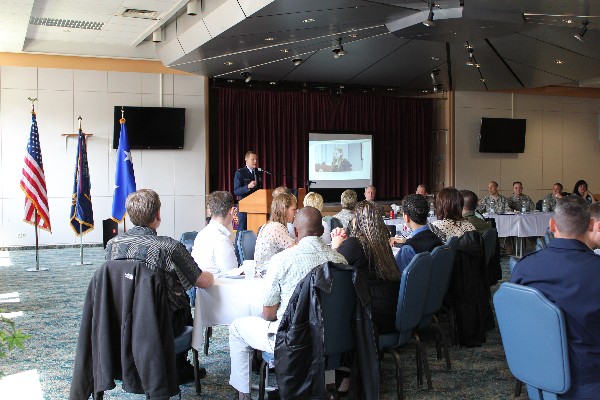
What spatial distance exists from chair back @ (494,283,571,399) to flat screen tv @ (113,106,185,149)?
433 inches

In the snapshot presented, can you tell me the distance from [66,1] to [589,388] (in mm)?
9273

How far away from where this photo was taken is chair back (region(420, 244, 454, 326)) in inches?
175

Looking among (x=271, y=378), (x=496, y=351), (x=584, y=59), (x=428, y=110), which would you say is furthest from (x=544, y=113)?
(x=271, y=378)


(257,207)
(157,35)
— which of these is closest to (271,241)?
(257,207)

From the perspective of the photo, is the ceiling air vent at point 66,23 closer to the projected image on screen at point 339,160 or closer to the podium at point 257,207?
the podium at point 257,207

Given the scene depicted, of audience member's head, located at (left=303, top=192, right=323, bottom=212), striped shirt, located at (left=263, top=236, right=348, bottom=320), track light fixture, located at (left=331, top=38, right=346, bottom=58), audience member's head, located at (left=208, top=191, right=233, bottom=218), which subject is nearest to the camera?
striped shirt, located at (left=263, top=236, right=348, bottom=320)

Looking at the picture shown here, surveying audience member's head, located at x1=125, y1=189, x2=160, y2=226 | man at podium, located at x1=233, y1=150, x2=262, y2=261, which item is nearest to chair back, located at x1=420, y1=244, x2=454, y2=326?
audience member's head, located at x1=125, y1=189, x2=160, y2=226

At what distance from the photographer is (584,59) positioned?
11.3m

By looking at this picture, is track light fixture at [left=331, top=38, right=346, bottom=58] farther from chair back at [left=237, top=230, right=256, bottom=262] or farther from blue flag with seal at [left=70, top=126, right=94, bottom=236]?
chair back at [left=237, top=230, right=256, bottom=262]

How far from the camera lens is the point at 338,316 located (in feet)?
11.4

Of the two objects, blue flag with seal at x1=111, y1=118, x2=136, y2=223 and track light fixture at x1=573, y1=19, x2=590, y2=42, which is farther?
blue flag with seal at x1=111, y1=118, x2=136, y2=223

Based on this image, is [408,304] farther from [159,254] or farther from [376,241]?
[159,254]

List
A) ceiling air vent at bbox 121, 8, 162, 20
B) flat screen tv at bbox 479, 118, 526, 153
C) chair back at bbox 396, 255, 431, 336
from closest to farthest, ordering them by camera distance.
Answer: chair back at bbox 396, 255, 431, 336 < ceiling air vent at bbox 121, 8, 162, 20 < flat screen tv at bbox 479, 118, 526, 153

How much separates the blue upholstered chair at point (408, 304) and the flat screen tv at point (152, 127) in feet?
32.4
